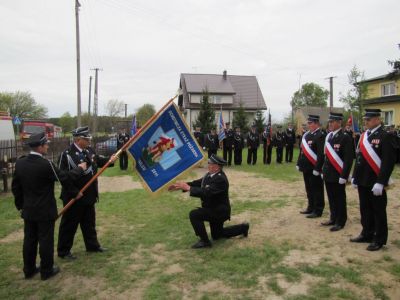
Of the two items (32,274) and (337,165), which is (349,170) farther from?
(32,274)

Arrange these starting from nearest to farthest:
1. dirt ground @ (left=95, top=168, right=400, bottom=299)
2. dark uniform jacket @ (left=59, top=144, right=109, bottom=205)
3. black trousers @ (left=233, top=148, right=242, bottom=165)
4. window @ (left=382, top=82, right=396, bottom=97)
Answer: dirt ground @ (left=95, top=168, right=400, bottom=299) → dark uniform jacket @ (left=59, top=144, right=109, bottom=205) → black trousers @ (left=233, top=148, right=242, bottom=165) → window @ (left=382, top=82, right=396, bottom=97)

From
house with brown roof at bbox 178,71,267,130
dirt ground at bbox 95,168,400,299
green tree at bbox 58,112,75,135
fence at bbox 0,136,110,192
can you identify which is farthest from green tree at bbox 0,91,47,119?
dirt ground at bbox 95,168,400,299

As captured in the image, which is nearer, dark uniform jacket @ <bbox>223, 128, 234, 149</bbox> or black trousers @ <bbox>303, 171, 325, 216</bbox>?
black trousers @ <bbox>303, 171, 325, 216</bbox>

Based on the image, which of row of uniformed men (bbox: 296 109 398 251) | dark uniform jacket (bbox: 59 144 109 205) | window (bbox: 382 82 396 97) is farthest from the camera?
window (bbox: 382 82 396 97)

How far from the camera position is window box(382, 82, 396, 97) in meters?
32.6

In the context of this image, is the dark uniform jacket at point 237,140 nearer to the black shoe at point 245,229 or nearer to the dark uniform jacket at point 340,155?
the dark uniform jacket at point 340,155

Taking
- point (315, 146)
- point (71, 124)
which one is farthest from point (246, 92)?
point (315, 146)

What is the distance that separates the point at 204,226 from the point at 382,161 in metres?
2.73

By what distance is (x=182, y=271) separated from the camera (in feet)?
16.1

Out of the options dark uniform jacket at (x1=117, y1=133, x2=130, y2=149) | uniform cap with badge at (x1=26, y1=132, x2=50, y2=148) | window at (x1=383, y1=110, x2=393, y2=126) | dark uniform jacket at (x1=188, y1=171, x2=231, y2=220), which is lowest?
dark uniform jacket at (x1=188, y1=171, x2=231, y2=220)

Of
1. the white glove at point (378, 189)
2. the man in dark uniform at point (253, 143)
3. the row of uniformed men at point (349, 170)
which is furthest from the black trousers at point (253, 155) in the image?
the white glove at point (378, 189)

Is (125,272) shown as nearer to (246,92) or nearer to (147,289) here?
(147,289)

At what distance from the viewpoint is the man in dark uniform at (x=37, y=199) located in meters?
4.70

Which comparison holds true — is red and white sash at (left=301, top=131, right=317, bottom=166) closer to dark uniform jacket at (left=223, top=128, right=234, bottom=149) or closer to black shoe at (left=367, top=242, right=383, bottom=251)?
black shoe at (left=367, top=242, right=383, bottom=251)
